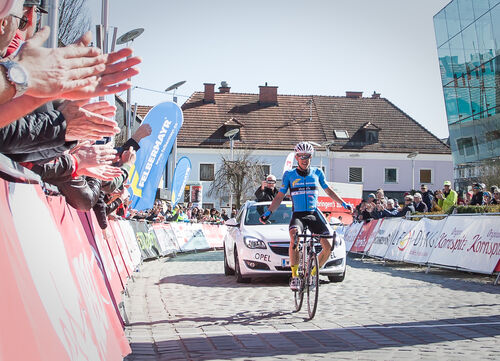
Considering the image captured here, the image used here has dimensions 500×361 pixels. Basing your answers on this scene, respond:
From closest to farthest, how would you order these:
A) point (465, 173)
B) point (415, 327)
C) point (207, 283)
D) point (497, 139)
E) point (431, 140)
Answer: point (415, 327), point (207, 283), point (497, 139), point (465, 173), point (431, 140)

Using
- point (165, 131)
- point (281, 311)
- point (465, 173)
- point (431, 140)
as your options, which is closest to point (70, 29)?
point (165, 131)

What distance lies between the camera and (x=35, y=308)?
284 centimetres

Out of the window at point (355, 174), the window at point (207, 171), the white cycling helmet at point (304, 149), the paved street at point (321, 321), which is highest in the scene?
the window at point (207, 171)

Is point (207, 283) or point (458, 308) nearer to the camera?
point (458, 308)

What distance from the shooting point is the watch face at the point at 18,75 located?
2.45m

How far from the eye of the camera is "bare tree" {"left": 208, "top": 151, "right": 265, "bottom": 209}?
205 feet

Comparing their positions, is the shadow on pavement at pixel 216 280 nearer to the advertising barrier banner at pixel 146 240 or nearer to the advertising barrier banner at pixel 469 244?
the advertising barrier banner at pixel 146 240

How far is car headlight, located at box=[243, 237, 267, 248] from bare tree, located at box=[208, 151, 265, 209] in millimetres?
47943

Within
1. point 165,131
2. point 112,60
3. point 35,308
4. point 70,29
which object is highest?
point 70,29

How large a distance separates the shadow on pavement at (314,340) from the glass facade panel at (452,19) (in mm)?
31769

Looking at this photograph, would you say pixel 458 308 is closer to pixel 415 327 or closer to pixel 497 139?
pixel 415 327

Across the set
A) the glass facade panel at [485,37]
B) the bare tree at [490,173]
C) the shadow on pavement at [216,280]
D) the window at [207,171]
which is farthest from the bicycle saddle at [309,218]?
the window at [207,171]

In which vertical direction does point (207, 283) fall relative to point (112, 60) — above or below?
below

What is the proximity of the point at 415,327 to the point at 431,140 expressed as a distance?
65483 millimetres
